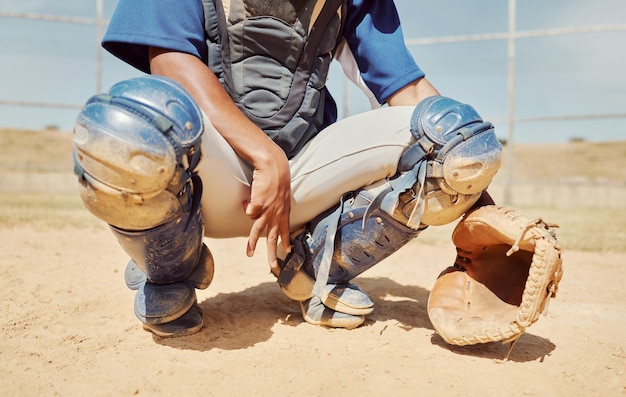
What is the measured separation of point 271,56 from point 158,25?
338 millimetres

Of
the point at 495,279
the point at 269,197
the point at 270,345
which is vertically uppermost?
the point at 269,197

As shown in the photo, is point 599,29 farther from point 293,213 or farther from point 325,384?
point 325,384

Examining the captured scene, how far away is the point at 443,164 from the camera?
135 centimetres

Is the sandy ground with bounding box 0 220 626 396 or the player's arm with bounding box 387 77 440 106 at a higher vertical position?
the player's arm with bounding box 387 77 440 106

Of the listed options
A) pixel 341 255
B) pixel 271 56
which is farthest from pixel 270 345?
pixel 271 56

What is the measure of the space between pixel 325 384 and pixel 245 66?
3.04 feet

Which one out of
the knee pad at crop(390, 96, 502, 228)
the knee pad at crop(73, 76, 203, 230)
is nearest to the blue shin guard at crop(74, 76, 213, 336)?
the knee pad at crop(73, 76, 203, 230)

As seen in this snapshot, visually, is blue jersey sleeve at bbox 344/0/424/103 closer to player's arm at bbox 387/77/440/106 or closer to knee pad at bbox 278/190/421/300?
player's arm at bbox 387/77/440/106

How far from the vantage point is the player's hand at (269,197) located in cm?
132

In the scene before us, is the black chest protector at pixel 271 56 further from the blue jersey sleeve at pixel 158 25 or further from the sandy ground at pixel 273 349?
the sandy ground at pixel 273 349

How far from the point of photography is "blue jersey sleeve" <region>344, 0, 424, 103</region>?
1718mm

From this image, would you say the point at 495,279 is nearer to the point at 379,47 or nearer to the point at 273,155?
the point at 273,155

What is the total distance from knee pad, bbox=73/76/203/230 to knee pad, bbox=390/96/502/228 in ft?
1.94

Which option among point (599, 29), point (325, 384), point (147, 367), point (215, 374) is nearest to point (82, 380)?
point (147, 367)
